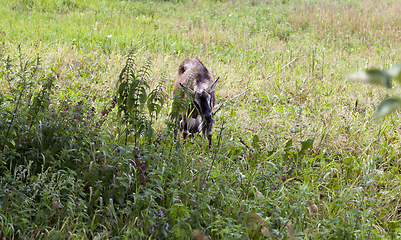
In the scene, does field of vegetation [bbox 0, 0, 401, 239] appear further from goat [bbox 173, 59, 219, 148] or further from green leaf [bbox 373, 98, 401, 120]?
green leaf [bbox 373, 98, 401, 120]

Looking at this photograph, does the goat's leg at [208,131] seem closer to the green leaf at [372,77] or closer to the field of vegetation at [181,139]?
the field of vegetation at [181,139]

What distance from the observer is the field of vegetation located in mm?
2537

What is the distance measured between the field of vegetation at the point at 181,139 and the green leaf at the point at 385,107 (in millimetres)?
1723

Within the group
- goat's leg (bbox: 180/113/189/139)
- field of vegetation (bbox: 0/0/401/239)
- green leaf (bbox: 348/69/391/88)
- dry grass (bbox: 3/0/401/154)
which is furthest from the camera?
dry grass (bbox: 3/0/401/154)

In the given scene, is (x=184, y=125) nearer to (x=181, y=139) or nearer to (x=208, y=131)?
(x=181, y=139)

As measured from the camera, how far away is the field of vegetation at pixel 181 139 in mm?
2537

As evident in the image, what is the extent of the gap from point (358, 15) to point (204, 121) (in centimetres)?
1102

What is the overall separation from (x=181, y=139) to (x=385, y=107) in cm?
366

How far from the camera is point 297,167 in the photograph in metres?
3.75

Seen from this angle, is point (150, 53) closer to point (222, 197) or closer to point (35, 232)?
point (222, 197)

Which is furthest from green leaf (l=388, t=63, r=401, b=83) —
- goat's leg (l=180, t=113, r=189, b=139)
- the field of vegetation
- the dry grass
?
goat's leg (l=180, t=113, r=189, b=139)

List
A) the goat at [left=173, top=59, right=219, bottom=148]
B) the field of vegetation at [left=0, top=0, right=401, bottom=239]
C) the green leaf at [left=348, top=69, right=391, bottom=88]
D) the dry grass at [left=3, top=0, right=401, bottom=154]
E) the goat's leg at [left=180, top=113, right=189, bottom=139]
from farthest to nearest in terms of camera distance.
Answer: the dry grass at [left=3, top=0, right=401, bottom=154], the goat's leg at [left=180, top=113, right=189, bottom=139], the goat at [left=173, top=59, right=219, bottom=148], the field of vegetation at [left=0, top=0, right=401, bottom=239], the green leaf at [left=348, top=69, right=391, bottom=88]

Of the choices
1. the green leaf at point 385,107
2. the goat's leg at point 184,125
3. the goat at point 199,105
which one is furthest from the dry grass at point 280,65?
the green leaf at point 385,107

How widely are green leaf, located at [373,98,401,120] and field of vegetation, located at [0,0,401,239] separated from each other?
5.65 feet
